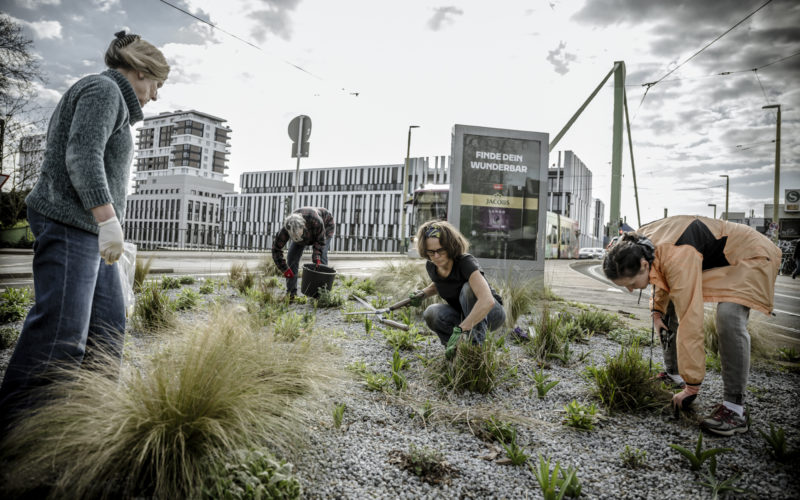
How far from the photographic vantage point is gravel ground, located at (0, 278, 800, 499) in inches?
66.9

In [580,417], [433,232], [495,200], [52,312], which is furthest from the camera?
[495,200]

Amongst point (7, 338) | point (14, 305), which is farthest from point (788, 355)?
point (14, 305)

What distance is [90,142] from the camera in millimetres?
1604

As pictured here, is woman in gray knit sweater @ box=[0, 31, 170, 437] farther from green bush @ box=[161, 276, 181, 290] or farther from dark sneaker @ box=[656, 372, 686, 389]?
green bush @ box=[161, 276, 181, 290]

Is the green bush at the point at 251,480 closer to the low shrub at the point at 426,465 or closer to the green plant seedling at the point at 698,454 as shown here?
the low shrub at the point at 426,465

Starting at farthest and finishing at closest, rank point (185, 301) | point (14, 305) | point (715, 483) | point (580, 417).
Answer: point (185, 301) → point (14, 305) → point (580, 417) → point (715, 483)

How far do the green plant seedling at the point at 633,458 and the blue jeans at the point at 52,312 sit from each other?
2.39 metres

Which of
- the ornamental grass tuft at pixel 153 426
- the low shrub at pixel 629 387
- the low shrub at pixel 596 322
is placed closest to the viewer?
the ornamental grass tuft at pixel 153 426

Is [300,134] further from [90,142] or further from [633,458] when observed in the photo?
[633,458]

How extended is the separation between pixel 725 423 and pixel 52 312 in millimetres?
3127

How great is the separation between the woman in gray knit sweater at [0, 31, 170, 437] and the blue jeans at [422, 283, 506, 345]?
7.08 feet

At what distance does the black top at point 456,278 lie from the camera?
3025 millimetres

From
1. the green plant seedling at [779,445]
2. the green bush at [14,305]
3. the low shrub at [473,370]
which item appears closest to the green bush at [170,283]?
the green bush at [14,305]

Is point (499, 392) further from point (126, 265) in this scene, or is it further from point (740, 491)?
point (126, 265)
